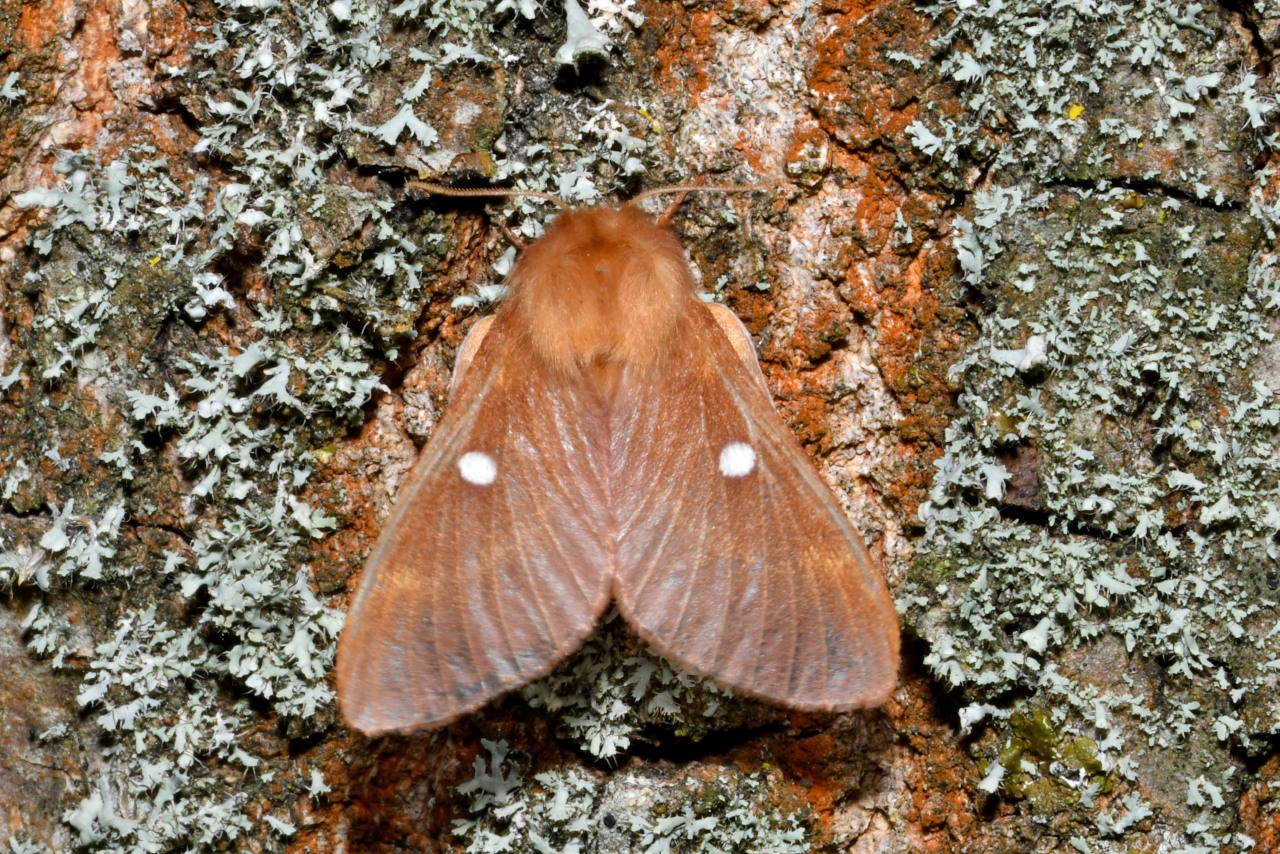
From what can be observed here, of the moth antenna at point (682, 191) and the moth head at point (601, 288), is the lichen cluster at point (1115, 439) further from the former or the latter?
the moth head at point (601, 288)

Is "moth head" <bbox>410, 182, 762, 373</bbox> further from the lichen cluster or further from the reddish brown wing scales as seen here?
the lichen cluster

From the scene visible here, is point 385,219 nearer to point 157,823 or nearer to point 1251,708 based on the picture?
point 157,823

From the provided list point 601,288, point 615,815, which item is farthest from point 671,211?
point 615,815

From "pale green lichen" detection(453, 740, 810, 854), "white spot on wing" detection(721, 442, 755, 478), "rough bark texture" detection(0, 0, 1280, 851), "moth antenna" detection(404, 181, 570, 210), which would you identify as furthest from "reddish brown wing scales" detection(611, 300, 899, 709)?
"moth antenna" detection(404, 181, 570, 210)

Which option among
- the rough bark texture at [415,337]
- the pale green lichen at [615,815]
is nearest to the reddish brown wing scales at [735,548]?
the rough bark texture at [415,337]

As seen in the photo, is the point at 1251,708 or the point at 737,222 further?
the point at 737,222

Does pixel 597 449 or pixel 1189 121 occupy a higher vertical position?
pixel 1189 121

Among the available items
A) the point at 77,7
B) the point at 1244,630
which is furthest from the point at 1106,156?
the point at 77,7
